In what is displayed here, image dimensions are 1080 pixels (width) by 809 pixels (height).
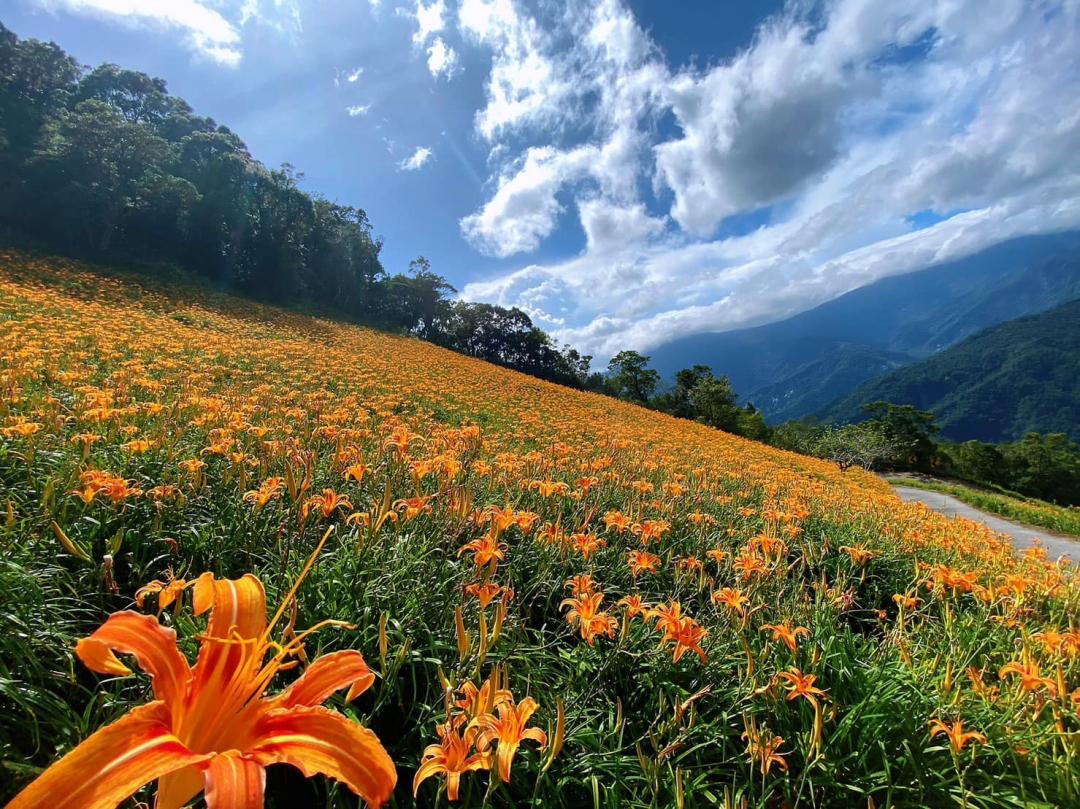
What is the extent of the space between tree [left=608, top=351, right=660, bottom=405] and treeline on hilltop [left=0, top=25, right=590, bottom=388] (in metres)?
24.4

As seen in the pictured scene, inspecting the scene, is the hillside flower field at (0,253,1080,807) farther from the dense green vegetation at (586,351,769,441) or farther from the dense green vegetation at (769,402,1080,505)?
the dense green vegetation at (769,402,1080,505)

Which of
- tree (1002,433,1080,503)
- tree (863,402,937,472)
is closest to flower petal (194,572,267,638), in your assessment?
tree (863,402,937,472)

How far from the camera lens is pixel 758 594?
240cm

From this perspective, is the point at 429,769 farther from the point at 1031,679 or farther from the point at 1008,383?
the point at 1008,383

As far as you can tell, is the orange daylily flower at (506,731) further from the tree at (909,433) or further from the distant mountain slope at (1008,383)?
the distant mountain slope at (1008,383)

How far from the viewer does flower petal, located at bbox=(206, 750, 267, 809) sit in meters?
0.60

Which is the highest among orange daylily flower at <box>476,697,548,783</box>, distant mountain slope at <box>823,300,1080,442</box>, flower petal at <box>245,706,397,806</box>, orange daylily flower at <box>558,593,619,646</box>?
distant mountain slope at <box>823,300,1080,442</box>

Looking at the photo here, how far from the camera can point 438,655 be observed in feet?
6.09

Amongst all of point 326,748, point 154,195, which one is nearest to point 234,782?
point 326,748

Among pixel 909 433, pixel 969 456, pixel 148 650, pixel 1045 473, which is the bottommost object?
pixel 148 650

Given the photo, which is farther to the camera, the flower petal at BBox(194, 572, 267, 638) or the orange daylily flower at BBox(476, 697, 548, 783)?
the orange daylily flower at BBox(476, 697, 548, 783)

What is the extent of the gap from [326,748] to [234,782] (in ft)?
0.42

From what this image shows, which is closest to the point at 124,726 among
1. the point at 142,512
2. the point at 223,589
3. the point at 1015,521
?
the point at 223,589

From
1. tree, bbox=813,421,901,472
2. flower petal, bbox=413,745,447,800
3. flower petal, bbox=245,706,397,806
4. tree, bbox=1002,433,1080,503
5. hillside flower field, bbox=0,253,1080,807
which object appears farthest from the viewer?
tree, bbox=1002,433,1080,503
